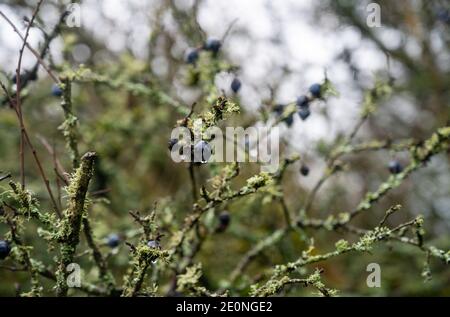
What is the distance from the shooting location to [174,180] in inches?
178

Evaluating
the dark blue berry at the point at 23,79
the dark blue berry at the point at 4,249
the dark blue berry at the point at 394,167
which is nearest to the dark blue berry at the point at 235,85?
the dark blue berry at the point at 394,167

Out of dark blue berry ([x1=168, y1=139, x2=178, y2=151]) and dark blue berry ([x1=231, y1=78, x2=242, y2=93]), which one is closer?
dark blue berry ([x1=168, y1=139, x2=178, y2=151])

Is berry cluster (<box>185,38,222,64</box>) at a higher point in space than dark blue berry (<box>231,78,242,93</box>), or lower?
higher

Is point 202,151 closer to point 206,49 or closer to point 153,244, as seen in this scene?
point 153,244

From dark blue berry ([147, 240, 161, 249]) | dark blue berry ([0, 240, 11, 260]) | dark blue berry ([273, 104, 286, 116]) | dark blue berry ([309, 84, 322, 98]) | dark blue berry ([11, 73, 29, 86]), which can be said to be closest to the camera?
dark blue berry ([147, 240, 161, 249])

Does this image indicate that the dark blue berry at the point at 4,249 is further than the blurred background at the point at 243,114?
No

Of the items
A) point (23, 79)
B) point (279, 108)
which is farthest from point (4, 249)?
point (279, 108)

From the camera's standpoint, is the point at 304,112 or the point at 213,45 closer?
the point at 304,112

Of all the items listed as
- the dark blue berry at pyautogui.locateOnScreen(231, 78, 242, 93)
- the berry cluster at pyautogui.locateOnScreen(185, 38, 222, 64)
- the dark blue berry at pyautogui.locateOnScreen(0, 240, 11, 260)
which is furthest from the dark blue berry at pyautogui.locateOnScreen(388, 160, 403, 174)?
the dark blue berry at pyautogui.locateOnScreen(0, 240, 11, 260)

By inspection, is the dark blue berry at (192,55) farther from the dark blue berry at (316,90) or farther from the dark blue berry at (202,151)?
the dark blue berry at (202,151)

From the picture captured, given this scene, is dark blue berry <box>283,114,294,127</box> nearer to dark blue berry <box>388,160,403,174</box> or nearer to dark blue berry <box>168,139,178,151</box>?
dark blue berry <box>388,160,403,174</box>

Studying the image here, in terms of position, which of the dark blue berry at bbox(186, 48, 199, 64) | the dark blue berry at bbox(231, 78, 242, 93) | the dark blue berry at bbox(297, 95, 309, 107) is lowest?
Result: the dark blue berry at bbox(297, 95, 309, 107)
